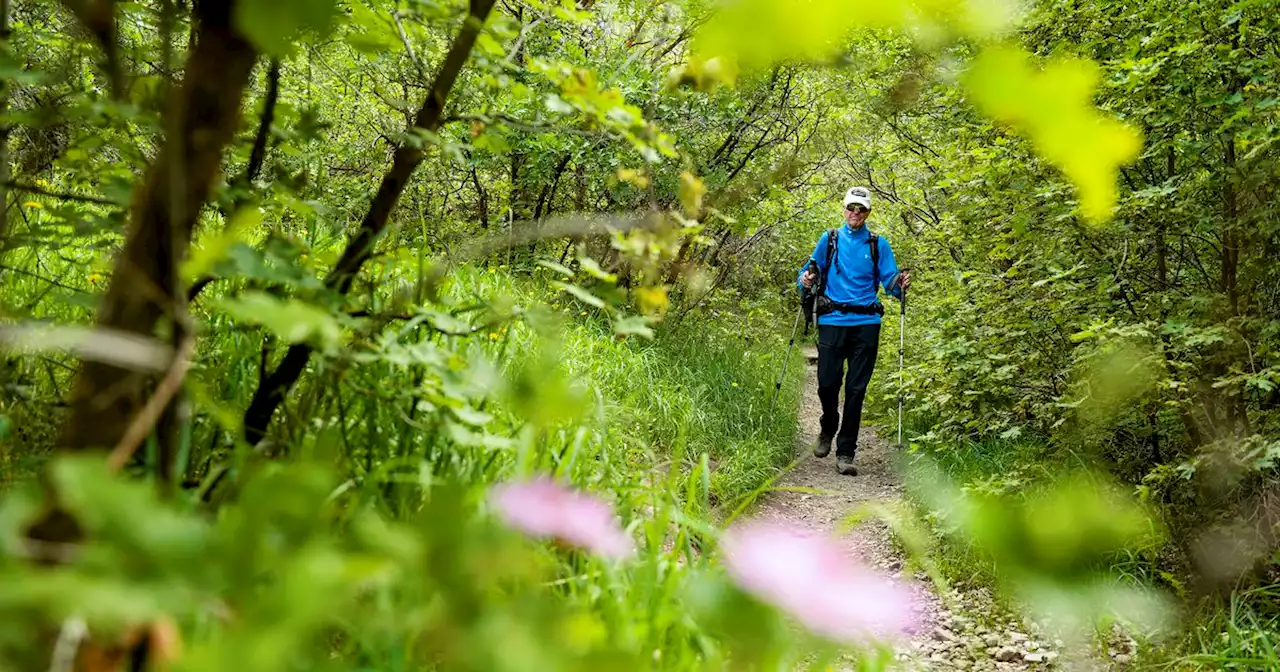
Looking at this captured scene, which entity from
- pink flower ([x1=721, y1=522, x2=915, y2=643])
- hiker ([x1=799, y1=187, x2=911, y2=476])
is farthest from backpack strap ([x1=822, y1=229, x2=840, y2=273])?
pink flower ([x1=721, y1=522, x2=915, y2=643])

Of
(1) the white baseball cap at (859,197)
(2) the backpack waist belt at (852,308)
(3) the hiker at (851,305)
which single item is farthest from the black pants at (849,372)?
(1) the white baseball cap at (859,197)

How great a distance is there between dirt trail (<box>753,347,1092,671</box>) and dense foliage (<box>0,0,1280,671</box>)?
35cm

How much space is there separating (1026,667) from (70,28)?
14.2 feet

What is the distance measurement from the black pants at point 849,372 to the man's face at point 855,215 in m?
0.85

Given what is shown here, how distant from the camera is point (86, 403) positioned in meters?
0.89

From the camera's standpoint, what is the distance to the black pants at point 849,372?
20.9 feet

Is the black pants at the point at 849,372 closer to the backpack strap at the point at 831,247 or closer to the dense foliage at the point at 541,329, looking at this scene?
the dense foliage at the point at 541,329

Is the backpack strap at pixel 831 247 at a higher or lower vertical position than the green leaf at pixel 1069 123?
higher

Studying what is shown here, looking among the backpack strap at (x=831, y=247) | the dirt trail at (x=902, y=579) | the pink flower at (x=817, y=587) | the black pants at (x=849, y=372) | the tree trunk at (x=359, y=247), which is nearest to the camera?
the pink flower at (x=817, y=587)

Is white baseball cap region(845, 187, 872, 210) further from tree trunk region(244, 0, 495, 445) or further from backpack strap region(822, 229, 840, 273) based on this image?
tree trunk region(244, 0, 495, 445)

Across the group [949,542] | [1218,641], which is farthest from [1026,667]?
[949,542]

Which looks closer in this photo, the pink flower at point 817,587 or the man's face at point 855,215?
the pink flower at point 817,587

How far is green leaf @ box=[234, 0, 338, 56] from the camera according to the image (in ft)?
1.64

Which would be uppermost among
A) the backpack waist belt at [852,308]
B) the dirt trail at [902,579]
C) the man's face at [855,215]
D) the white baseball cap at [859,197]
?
the white baseball cap at [859,197]
